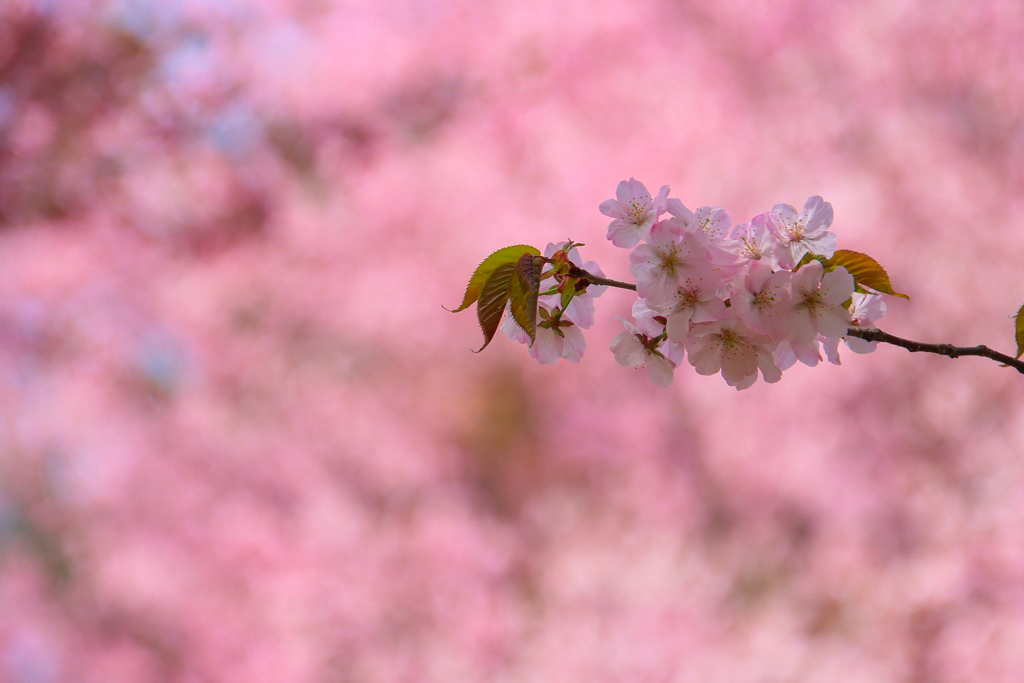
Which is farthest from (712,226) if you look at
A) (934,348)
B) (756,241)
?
(934,348)

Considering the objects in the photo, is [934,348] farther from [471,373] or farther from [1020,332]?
[471,373]

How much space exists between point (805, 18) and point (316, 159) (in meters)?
1.27

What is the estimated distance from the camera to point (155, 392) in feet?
5.38

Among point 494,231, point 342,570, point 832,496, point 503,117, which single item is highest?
point 503,117

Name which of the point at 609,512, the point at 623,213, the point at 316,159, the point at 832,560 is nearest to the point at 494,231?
the point at 316,159

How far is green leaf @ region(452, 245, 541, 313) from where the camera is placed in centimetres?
39

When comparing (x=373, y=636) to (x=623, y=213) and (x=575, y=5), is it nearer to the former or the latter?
(x=623, y=213)

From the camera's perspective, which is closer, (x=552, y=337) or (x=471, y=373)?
(x=552, y=337)

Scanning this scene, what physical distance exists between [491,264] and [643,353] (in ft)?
0.40

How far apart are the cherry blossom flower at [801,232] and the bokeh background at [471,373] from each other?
1.16 metres

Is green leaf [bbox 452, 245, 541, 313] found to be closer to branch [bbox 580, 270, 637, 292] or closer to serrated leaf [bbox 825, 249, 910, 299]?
branch [bbox 580, 270, 637, 292]

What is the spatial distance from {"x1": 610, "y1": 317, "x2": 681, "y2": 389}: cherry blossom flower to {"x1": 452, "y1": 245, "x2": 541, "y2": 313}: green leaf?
0.09 metres

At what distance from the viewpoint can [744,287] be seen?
1.18 feet

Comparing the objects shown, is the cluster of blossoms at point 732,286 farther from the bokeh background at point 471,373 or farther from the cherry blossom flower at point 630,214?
the bokeh background at point 471,373
